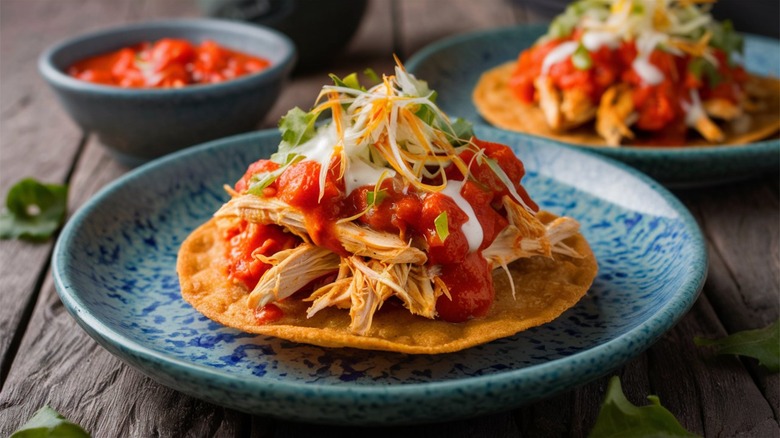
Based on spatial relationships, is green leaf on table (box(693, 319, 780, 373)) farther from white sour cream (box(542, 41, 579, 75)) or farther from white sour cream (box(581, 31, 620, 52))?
white sour cream (box(542, 41, 579, 75))

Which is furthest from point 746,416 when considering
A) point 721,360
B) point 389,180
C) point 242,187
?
point 242,187

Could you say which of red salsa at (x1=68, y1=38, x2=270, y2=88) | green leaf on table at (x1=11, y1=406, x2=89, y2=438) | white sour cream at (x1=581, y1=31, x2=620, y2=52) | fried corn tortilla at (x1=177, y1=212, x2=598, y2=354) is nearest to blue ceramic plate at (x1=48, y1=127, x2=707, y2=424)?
fried corn tortilla at (x1=177, y1=212, x2=598, y2=354)

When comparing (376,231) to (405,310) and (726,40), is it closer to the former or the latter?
(405,310)

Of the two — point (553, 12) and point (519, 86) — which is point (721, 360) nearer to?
point (519, 86)

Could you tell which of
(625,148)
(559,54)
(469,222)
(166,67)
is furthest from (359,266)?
(166,67)

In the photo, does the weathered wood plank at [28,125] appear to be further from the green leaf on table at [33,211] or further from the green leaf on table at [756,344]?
the green leaf on table at [756,344]

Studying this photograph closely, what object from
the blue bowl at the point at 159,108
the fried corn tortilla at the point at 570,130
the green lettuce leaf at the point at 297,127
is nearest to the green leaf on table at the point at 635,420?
the green lettuce leaf at the point at 297,127
